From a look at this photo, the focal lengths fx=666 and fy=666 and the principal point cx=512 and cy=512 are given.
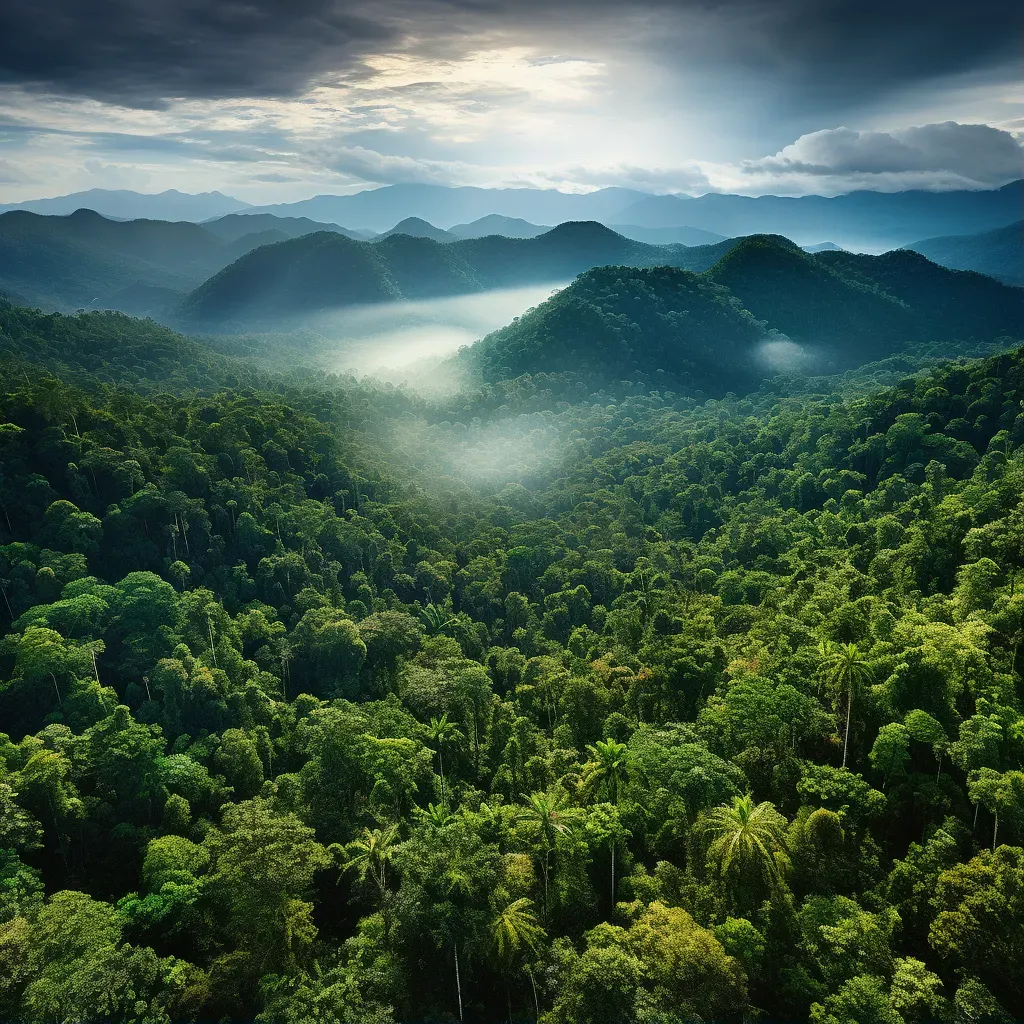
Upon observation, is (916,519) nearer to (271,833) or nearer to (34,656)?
(271,833)

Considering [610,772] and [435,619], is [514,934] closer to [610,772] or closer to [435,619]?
[610,772]

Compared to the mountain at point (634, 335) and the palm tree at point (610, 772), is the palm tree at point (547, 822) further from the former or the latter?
the mountain at point (634, 335)

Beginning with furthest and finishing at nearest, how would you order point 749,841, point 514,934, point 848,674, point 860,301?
point 860,301 < point 848,674 < point 514,934 < point 749,841

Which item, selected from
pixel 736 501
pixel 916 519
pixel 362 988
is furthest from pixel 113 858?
pixel 736 501

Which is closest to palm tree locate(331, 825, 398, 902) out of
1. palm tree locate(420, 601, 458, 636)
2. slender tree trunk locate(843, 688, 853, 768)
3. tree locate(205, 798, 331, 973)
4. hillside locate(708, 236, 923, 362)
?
tree locate(205, 798, 331, 973)

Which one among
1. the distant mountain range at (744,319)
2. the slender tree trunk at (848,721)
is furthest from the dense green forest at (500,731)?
the distant mountain range at (744,319)

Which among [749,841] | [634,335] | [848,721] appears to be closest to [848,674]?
[848,721]
